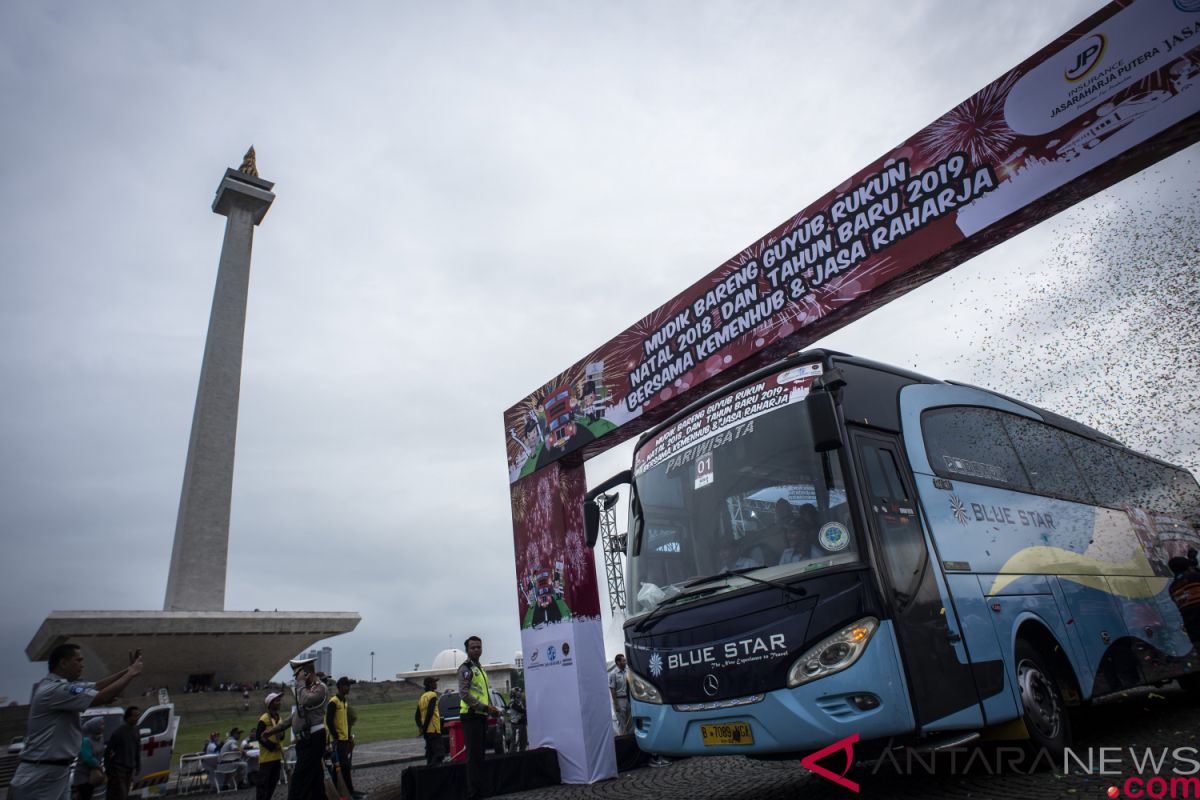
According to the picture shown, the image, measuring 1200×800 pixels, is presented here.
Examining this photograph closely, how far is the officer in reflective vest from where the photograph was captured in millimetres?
8273

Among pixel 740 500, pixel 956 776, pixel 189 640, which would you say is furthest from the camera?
pixel 189 640

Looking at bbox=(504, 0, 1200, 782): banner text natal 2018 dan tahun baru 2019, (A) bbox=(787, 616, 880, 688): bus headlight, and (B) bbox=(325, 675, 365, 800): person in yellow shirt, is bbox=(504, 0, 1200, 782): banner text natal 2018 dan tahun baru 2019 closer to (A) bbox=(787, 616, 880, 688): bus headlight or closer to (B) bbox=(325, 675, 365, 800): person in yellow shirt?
(B) bbox=(325, 675, 365, 800): person in yellow shirt

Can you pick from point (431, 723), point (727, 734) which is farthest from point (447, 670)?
point (727, 734)

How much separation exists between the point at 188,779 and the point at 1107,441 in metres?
20.0

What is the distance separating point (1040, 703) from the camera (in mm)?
5457

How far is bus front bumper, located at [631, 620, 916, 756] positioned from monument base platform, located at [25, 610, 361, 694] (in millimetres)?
37526

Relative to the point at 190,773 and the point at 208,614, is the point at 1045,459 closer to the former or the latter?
the point at 190,773

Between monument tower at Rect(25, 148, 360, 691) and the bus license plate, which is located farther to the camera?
monument tower at Rect(25, 148, 360, 691)

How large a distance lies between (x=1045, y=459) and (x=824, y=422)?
4082mm

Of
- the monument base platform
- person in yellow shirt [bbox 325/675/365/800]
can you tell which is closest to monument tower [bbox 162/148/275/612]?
the monument base platform

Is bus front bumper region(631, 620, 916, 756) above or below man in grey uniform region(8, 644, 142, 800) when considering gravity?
below

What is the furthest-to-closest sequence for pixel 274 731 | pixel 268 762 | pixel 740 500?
pixel 268 762
pixel 274 731
pixel 740 500

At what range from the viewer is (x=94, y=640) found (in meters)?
34.6

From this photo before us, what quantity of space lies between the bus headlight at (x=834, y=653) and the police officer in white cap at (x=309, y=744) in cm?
506
